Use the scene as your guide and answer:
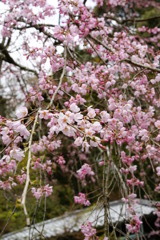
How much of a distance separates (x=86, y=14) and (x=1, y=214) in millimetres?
3740

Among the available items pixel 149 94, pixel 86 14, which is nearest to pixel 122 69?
pixel 149 94

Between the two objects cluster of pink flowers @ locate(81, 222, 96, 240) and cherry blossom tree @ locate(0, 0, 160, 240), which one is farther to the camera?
cluster of pink flowers @ locate(81, 222, 96, 240)

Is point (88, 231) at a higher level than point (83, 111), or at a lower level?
lower

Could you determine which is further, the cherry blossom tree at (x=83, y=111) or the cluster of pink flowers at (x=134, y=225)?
the cluster of pink flowers at (x=134, y=225)

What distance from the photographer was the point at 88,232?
218 cm

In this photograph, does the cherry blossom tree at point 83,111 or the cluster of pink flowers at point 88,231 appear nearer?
the cherry blossom tree at point 83,111

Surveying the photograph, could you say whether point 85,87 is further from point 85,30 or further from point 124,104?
point 85,30

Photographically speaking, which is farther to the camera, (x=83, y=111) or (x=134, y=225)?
(x=134, y=225)

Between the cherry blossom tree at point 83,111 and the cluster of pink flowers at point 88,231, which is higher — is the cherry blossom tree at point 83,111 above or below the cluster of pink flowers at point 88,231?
above

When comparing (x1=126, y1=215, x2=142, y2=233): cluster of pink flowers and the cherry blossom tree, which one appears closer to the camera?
the cherry blossom tree

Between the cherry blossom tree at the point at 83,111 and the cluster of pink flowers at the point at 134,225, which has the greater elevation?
the cherry blossom tree at the point at 83,111

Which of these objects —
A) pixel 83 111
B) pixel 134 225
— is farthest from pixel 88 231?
pixel 83 111

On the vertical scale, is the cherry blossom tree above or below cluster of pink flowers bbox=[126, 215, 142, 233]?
above

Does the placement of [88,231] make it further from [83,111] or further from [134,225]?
[83,111]
